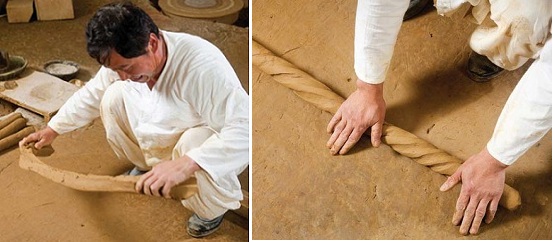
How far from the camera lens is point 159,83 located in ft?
2.88

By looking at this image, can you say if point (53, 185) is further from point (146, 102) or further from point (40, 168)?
point (146, 102)

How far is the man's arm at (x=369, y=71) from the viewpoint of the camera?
970mm

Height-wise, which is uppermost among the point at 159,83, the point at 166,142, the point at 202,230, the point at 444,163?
the point at 159,83

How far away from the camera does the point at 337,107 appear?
1.13 metres

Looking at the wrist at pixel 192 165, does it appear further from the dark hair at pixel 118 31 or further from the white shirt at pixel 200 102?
the dark hair at pixel 118 31

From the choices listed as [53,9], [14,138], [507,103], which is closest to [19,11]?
[53,9]

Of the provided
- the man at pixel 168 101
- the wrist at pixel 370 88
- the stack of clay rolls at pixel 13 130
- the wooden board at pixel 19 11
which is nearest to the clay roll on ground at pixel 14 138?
the stack of clay rolls at pixel 13 130

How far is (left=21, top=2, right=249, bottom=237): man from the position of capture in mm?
796

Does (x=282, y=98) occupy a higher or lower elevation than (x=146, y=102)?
lower

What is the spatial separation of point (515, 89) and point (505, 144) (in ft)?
0.27

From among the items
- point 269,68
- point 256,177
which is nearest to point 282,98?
point 269,68

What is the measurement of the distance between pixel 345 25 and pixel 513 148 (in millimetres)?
477

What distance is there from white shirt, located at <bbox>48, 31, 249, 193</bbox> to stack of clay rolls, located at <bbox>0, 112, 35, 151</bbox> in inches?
16.1

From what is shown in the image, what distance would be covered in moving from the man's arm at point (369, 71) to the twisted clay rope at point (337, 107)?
1.3 inches
